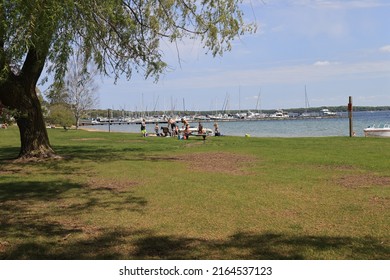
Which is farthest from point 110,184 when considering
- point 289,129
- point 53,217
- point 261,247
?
point 289,129

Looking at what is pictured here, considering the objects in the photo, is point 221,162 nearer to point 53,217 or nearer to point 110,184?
point 110,184

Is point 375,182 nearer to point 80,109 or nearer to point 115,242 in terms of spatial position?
point 115,242

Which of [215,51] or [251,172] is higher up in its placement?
[215,51]

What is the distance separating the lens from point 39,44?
9.56 metres

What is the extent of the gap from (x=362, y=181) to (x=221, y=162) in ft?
16.9

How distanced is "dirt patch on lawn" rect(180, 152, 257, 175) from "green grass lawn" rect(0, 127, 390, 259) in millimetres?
148

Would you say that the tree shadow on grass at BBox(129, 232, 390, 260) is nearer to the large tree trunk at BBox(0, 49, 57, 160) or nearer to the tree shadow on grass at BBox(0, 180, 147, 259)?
the tree shadow on grass at BBox(0, 180, 147, 259)

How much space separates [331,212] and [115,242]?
3.55 metres

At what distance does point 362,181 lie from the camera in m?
9.79

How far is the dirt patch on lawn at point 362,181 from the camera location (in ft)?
30.5

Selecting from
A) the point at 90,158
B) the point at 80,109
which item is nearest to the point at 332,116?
the point at 80,109

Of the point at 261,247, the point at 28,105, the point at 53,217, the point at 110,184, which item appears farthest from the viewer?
the point at 28,105

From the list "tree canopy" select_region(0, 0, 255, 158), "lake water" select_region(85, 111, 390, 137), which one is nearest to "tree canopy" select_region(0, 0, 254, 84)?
"tree canopy" select_region(0, 0, 255, 158)

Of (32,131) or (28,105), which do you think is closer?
(28,105)
